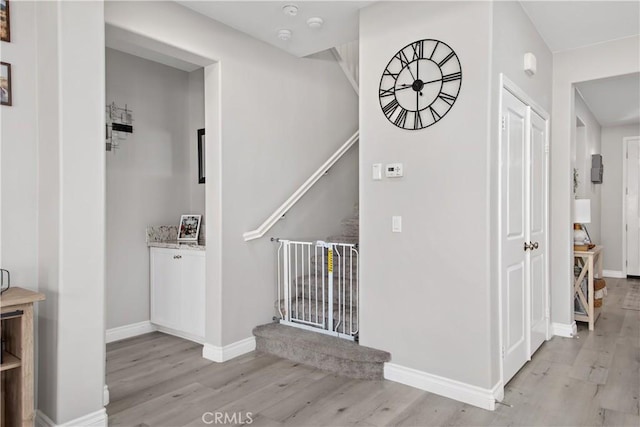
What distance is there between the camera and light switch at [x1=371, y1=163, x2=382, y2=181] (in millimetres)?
2988

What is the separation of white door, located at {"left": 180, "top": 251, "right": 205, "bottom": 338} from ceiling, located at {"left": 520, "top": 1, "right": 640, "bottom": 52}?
127 inches

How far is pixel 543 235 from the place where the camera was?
372cm

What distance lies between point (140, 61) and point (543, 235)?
4111 mm

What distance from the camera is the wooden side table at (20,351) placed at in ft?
6.41

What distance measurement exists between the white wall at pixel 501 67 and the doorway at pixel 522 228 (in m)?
0.09

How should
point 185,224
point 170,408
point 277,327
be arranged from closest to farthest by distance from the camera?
point 170,408, point 277,327, point 185,224

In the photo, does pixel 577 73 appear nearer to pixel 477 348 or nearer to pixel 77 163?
pixel 477 348

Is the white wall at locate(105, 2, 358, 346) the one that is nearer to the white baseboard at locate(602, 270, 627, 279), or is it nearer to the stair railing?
the stair railing

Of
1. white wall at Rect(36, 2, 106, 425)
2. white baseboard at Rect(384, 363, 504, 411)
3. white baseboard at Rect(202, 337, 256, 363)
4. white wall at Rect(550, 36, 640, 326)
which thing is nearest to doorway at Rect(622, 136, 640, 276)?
white wall at Rect(550, 36, 640, 326)

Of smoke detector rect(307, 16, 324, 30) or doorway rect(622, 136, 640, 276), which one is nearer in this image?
smoke detector rect(307, 16, 324, 30)

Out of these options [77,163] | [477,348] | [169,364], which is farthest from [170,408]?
[477,348]

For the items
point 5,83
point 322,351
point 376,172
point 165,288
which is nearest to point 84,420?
point 322,351

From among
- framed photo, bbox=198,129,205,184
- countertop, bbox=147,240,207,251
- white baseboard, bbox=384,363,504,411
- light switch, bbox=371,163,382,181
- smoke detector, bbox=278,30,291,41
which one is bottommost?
white baseboard, bbox=384,363,504,411

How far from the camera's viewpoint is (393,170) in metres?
2.91
